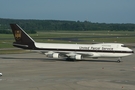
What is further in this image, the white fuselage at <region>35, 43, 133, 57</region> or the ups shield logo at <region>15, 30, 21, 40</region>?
the ups shield logo at <region>15, 30, 21, 40</region>

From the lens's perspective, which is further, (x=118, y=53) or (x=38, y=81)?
(x=118, y=53)

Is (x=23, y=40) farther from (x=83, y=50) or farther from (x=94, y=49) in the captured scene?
(x=94, y=49)

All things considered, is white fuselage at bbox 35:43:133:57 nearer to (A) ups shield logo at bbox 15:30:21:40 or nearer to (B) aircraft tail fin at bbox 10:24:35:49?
(B) aircraft tail fin at bbox 10:24:35:49

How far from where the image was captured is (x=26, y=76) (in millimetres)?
40438

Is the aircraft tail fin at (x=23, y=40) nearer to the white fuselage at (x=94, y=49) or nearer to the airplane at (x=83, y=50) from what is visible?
the airplane at (x=83, y=50)

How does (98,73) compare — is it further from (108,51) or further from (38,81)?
(108,51)

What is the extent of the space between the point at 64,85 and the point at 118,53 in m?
26.0

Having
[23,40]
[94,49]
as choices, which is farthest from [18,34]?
[94,49]

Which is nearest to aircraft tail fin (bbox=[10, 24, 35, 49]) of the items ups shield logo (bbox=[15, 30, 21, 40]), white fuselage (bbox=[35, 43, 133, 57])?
ups shield logo (bbox=[15, 30, 21, 40])

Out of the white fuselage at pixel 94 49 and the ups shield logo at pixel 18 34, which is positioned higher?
the ups shield logo at pixel 18 34

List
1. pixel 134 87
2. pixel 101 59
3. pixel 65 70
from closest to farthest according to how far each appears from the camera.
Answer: pixel 134 87 → pixel 65 70 → pixel 101 59

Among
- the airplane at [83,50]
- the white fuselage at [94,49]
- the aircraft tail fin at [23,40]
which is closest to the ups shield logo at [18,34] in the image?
the aircraft tail fin at [23,40]

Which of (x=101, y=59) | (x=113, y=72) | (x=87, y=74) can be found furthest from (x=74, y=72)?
(x=101, y=59)

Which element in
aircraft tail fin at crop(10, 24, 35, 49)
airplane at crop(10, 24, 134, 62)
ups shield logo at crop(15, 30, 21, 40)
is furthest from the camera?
ups shield logo at crop(15, 30, 21, 40)
